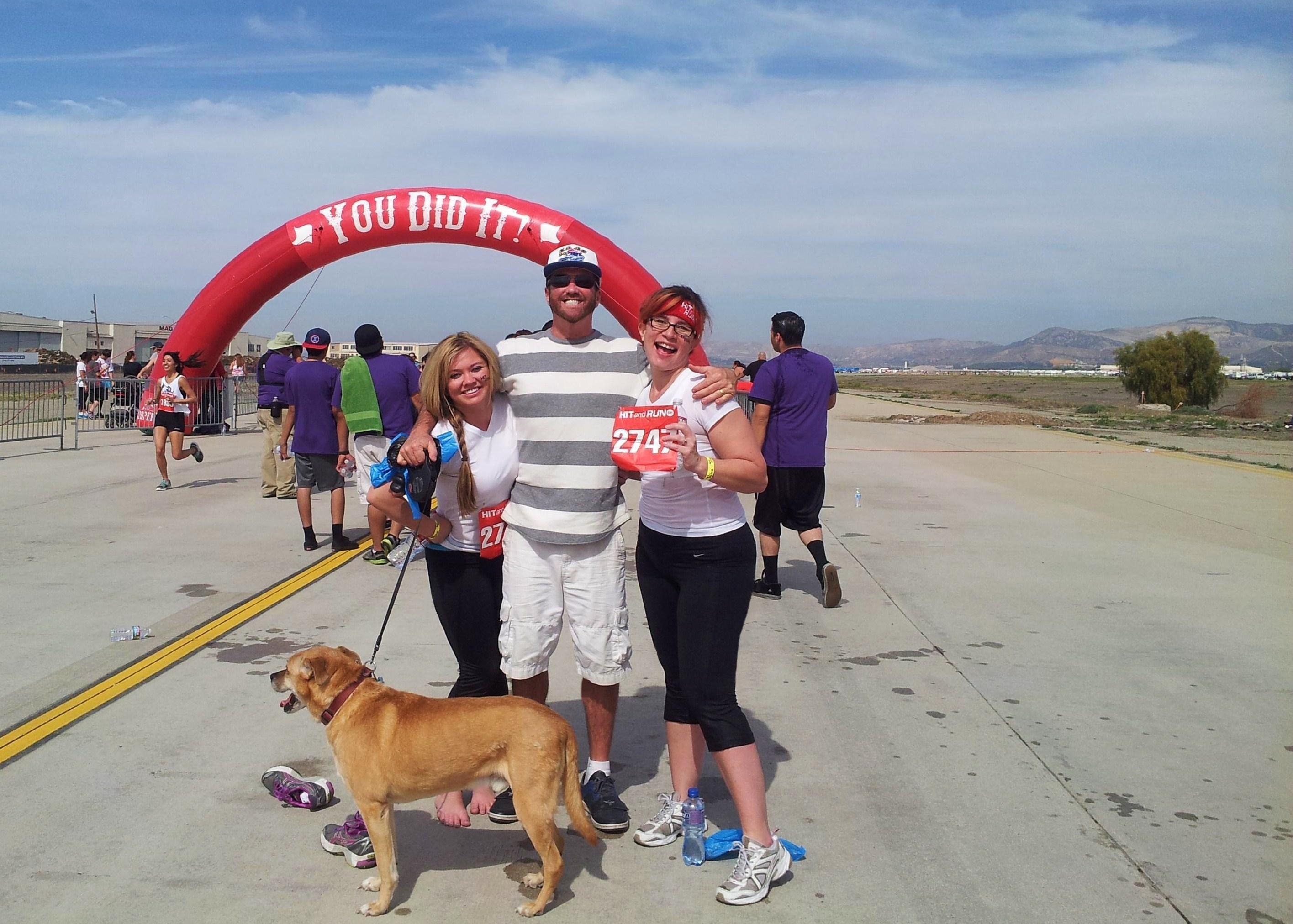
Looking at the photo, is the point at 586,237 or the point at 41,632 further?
the point at 586,237

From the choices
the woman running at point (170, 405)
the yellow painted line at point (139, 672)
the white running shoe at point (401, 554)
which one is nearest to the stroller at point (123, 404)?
the woman running at point (170, 405)

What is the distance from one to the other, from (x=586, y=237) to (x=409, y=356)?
7.68m

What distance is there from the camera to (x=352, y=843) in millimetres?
3463

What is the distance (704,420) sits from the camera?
3338 millimetres

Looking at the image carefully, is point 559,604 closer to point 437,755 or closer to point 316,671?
point 437,755

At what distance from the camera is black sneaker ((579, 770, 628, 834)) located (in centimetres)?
370

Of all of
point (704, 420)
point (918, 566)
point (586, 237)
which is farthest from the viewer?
point (586, 237)

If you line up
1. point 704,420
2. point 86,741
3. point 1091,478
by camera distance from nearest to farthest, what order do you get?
point 704,420
point 86,741
point 1091,478

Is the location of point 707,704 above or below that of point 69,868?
above

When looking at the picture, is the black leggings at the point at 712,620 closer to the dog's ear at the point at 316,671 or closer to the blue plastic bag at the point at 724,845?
the blue plastic bag at the point at 724,845

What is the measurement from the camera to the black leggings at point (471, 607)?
374cm

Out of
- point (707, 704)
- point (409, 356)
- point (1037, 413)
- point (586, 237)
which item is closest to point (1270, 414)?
point (1037, 413)

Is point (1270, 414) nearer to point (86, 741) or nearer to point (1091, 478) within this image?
point (1091, 478)

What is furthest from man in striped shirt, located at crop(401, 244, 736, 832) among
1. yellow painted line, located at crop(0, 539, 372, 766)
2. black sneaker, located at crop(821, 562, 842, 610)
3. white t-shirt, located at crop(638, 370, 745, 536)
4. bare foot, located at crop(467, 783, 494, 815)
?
black sneaker, located at crop(821, 562, 842, 610)
